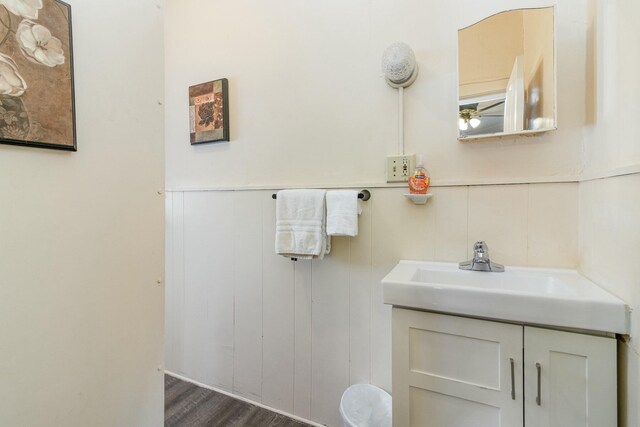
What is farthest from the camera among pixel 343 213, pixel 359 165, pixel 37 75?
pixel 359 165

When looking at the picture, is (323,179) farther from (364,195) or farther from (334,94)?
(334,94)

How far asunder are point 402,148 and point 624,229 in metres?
0.73

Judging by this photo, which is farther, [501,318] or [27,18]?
[501,318]

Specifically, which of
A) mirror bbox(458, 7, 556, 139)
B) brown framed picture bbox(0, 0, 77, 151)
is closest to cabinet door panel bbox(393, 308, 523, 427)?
mirror bbox(458, 7, 556, 139)

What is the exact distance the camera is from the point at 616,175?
2.58 feet

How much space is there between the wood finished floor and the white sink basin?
101 centimetres

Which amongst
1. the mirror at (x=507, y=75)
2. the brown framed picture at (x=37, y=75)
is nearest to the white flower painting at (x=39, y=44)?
the brown framed picture at (x=37, y=75)

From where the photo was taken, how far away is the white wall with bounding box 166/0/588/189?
3.58 feet

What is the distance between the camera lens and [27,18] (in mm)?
680

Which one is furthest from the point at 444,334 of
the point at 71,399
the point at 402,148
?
Answer: the point at 71,399

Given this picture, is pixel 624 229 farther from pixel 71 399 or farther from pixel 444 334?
pixel 71 399

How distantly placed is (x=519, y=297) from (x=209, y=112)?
1.66 meters

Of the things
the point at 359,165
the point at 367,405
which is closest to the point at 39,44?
the point at 359,165

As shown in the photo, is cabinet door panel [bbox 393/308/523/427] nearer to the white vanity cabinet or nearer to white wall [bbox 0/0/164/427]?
the white vanity cabinet
